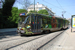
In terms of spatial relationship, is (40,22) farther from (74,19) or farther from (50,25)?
(74,19)

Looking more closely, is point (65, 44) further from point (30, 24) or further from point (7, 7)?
point (7, 7)

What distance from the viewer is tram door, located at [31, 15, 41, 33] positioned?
10250 millimetres

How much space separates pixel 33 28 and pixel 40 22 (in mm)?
1526

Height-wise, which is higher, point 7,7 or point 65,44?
point 7,7

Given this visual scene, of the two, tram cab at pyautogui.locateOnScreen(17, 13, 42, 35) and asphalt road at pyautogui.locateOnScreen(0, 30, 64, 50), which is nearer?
asphalt road at pyautogui.locateOnScreen(0, 30, 64, 50)

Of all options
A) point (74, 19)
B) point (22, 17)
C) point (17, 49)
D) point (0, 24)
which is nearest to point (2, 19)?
point (0, 24)

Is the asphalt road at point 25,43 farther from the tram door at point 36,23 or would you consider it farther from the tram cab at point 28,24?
the tram door at point 36,23

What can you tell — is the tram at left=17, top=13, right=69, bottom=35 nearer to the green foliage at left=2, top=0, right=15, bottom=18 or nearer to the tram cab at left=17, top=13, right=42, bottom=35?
the tram cab at left=17, top=13, right=42, bottom=35

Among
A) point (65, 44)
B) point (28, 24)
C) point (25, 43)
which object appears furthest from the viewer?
point (28, 24)

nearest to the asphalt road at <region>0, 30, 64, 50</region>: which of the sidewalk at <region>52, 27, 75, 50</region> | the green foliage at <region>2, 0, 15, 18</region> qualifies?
the sidewalk at <region>52, 27, 75, 50</region>

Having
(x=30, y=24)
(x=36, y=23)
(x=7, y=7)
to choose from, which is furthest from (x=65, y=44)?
(x=7, y=7)

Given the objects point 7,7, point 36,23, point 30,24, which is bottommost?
point 30,24

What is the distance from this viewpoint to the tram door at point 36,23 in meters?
10.2

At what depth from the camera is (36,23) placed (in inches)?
418
